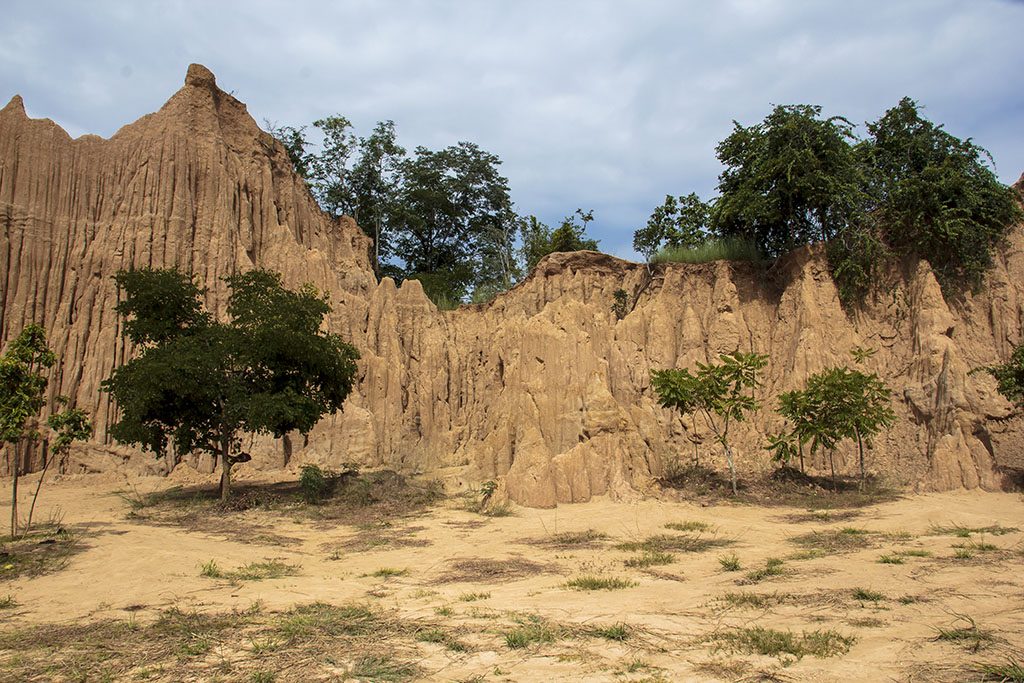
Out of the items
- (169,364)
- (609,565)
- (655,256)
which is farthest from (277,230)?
(609,565)

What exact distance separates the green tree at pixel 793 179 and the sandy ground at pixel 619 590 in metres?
9.64

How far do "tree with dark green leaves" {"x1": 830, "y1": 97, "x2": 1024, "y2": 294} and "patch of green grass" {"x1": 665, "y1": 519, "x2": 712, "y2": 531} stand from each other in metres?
10.8

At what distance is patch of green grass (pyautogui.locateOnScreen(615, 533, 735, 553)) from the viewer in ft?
34.0

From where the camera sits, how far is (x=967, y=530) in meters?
10.2

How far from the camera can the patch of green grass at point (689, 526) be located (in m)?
12.1

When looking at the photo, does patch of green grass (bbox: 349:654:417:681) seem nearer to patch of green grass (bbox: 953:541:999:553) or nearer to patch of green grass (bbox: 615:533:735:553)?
patch of green grass (bbox: 615:533:735:553)

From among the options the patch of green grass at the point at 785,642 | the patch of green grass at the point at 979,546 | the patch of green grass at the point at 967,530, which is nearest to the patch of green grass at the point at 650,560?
the patch of green grass at the point at 785,642

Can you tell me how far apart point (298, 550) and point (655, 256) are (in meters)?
16.4

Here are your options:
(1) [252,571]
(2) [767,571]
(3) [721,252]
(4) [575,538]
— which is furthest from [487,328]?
(2) [767,571]

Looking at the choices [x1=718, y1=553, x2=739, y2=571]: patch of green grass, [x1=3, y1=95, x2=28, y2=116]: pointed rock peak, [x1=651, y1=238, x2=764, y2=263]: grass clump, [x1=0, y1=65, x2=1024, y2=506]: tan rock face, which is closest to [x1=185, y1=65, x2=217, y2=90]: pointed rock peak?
[x1=0, y1=65, x2=1024, y2=506]: tan rock face

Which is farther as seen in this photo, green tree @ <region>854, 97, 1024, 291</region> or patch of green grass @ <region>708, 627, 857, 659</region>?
green tree @ <region>854, 97, 1024, 291</region>

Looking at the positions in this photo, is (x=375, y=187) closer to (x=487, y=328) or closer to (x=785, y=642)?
(x=487, y=328)

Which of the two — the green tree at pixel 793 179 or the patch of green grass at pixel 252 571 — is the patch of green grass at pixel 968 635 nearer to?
the patch of green grass at pixel 252 571

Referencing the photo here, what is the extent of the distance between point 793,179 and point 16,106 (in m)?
24.9
